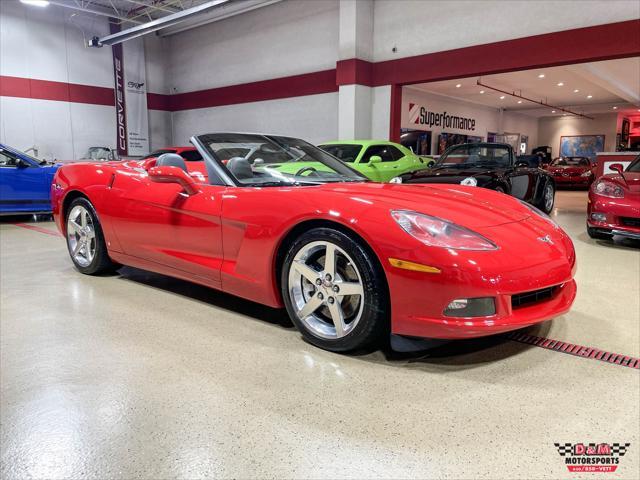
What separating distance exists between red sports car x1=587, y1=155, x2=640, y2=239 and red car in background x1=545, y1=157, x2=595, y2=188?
408 inches

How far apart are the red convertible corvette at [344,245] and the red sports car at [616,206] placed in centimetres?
282

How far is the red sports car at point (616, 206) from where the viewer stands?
4.62 metres

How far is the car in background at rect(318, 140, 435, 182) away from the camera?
7.66 meters

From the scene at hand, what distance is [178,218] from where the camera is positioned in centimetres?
275

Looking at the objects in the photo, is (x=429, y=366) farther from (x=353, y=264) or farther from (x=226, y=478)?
(x=226, y=478)

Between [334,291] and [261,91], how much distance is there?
13.1m

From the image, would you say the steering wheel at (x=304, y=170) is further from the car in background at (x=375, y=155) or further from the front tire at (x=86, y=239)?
the car in background at (x=375, y=155)

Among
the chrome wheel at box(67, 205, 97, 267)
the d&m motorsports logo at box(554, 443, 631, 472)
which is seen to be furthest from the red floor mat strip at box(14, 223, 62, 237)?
the d&m motorsports logo at box(554, 443, 631, 472)

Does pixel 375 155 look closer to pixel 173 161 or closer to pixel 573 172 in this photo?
pixel 173 161

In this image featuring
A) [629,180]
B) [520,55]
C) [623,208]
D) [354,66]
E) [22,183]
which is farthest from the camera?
[354,66]

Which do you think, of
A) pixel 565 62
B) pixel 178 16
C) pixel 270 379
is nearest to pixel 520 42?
pixel 565 62

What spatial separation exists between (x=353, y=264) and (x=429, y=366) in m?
0.58

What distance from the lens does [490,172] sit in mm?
6211

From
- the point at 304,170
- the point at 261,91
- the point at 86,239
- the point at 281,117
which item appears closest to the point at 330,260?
the point at 304,170
